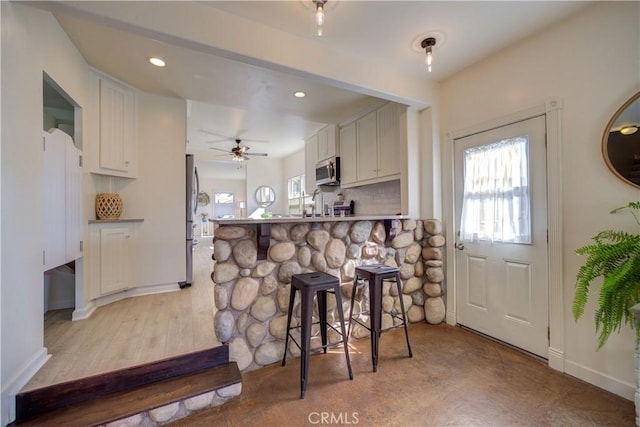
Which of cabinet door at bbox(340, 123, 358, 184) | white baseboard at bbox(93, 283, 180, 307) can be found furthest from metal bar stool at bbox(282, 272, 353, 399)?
cabinet door at bbox(340, 123, 358, 184)

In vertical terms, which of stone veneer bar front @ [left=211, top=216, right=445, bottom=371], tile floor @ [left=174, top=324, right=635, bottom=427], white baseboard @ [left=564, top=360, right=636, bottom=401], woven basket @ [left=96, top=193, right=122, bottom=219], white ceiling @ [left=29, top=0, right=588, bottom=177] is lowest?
tile floor @ [left=174, top=324, right=635, bottom=427]

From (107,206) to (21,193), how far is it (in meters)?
1.37

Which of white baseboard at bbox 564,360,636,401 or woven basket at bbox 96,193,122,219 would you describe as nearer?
white baseboard at bbox 564,360,636,401

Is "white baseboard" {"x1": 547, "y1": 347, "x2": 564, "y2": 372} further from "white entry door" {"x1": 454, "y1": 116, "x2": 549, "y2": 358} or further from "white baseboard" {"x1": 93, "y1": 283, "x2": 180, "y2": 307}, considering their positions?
"white baseboard" {"x1": 93, "y1": 283, "x2": 180, "y2": 307}

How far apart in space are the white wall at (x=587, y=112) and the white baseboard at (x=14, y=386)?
11.4ft

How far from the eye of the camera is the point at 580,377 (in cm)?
190

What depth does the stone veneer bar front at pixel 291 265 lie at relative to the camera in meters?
1.97

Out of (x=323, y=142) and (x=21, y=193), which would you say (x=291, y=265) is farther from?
(x=323, y=142)

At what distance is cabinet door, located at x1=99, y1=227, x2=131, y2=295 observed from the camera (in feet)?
9.04

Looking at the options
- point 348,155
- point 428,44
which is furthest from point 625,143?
point 348,155

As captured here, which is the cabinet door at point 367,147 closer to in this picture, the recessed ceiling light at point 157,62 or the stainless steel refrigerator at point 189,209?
the stainless steel refrigerator at point 189,209

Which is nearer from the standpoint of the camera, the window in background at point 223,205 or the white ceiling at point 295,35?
the white ceiling at point 295,35

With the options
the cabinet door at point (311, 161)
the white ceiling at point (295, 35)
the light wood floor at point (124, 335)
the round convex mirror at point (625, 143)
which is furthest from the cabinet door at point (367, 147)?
the light wood floor at point (124, 335)

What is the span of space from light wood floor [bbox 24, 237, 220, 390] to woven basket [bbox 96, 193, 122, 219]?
944 millimetres
